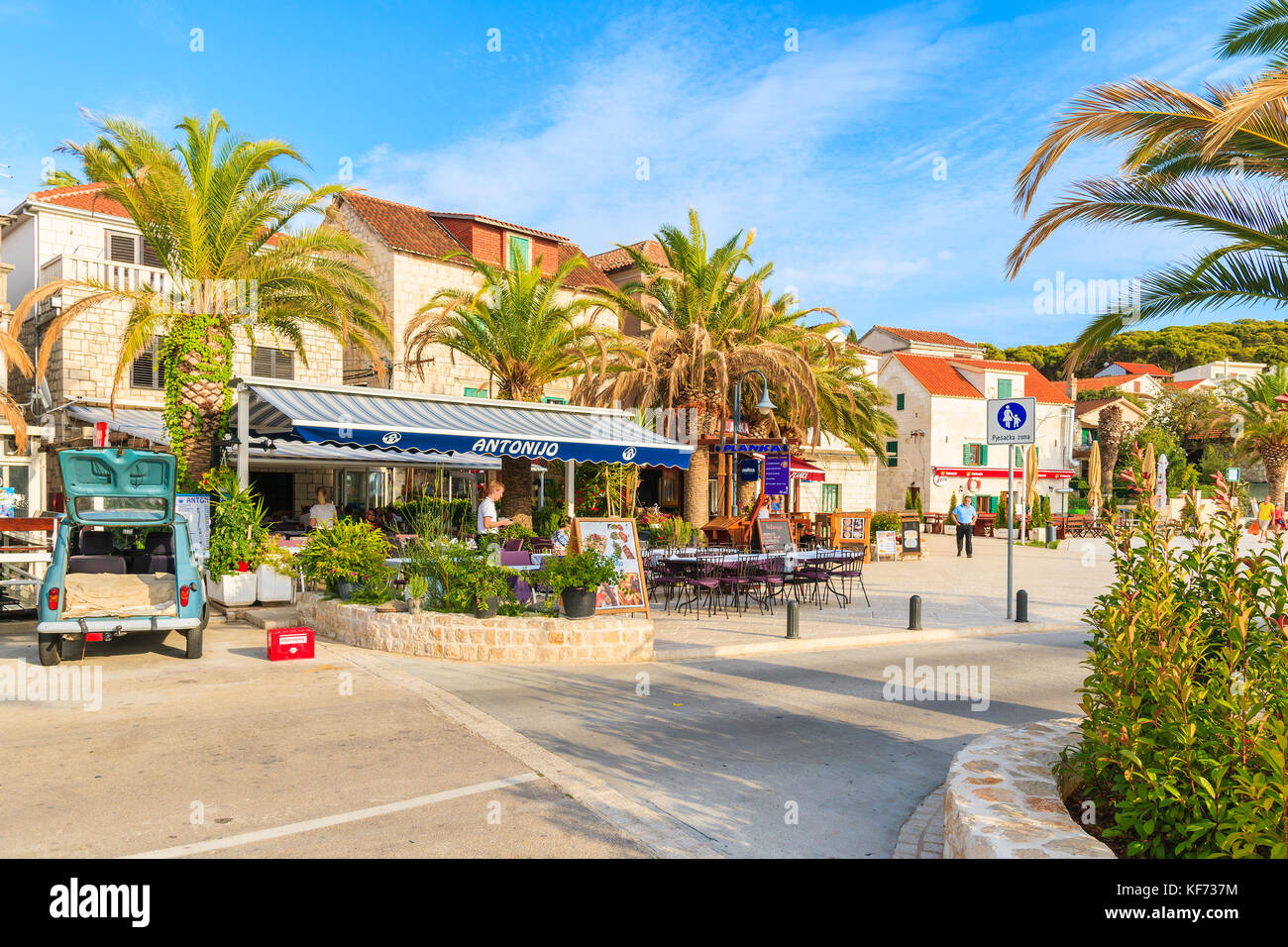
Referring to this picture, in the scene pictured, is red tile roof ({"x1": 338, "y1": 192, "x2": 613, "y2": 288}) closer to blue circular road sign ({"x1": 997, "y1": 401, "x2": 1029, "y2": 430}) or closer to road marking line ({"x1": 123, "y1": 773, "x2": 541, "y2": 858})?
blue circular road sign ({"x1": 997, "y1": 401, "x2": 1029, "y2": 430})

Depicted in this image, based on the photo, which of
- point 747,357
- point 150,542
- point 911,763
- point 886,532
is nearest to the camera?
point 911,763

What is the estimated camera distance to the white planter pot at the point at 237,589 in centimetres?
1283

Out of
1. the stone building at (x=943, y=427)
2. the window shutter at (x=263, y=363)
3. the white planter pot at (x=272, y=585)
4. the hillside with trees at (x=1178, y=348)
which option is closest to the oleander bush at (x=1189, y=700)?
the white planter pot at (x=272, y=585)

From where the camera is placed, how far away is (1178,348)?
3142 inches

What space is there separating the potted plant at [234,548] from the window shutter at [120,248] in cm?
1439

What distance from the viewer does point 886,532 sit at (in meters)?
→ 25.5

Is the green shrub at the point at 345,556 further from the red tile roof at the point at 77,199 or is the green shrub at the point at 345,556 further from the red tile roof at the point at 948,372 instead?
the red tile roof at the point at 948,372

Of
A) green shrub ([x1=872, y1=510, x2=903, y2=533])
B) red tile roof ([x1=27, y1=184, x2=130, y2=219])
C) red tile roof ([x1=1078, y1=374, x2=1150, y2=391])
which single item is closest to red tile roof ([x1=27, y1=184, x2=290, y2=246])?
red tile roof ([x1=27, y1=184, x2=130, y2=219])

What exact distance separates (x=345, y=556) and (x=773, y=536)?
8.45 m
